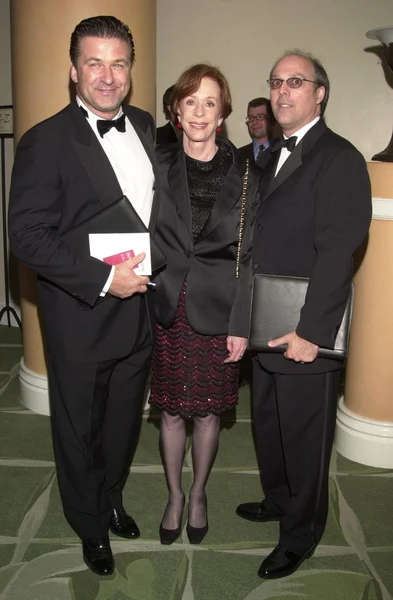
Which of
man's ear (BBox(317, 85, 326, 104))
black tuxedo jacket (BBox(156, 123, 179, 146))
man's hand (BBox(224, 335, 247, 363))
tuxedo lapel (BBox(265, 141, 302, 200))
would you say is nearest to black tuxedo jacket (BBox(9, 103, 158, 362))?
man's hand (BBox(224, 335, 247, 363))

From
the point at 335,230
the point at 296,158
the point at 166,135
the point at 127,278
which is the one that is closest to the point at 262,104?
the point at 166,135

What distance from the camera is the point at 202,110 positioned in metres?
2.35

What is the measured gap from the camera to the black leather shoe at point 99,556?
2.52 meters

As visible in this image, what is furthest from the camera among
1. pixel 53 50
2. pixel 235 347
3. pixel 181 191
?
pixel 53 50

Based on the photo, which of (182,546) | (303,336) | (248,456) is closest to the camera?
(303,336)

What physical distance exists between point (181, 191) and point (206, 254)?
256 mm

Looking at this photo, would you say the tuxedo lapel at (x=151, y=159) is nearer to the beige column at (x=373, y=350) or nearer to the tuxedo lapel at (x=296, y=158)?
the tuxedo lapel at (x=296, y=158)

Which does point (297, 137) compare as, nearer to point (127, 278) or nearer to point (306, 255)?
point (306, 255)

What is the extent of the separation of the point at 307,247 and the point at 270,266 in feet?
0.52

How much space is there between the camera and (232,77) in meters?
5.53

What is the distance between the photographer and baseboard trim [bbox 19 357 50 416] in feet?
13.4

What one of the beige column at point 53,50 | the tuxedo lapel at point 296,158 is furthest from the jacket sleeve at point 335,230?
the beige column at point 53,50

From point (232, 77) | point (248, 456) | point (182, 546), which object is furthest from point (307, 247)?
point (232, 77)

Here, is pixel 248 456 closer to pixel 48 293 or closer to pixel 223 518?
pixel 223 518
